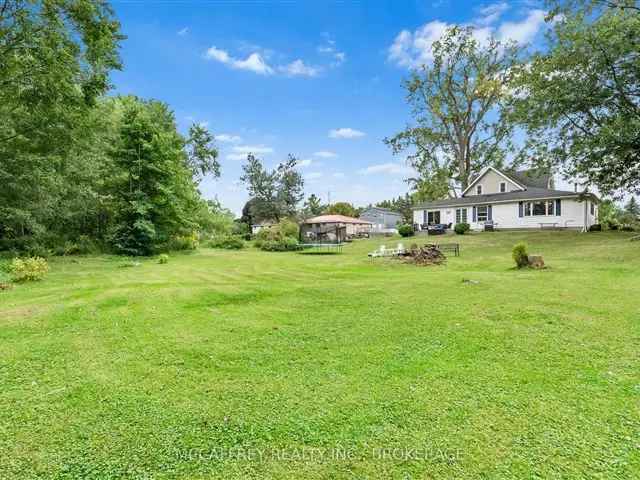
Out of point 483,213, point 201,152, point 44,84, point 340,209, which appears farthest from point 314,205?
point 44,84

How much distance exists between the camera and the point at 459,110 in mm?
27875

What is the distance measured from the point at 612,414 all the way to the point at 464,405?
1.15m

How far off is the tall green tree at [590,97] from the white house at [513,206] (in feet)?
7.58

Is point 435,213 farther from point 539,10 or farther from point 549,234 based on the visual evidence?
point 539,10

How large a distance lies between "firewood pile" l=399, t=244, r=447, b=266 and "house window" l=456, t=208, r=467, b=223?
50.3ft

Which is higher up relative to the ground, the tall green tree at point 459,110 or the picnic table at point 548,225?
the tall green tree at point 459,110

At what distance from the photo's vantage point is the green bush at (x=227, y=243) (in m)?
26.8

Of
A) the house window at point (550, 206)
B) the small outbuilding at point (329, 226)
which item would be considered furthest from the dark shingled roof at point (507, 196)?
the small outbuilding at point (329, 226)

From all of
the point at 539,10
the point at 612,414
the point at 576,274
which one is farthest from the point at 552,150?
the point at 612,414

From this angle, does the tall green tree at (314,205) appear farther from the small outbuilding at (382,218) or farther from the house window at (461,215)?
the house window at (461,215)

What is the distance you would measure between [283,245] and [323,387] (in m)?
21.1

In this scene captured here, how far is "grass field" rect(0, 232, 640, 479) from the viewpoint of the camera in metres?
2.17

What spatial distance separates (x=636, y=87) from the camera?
16.3 metres

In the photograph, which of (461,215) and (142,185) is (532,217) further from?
(142,185)
